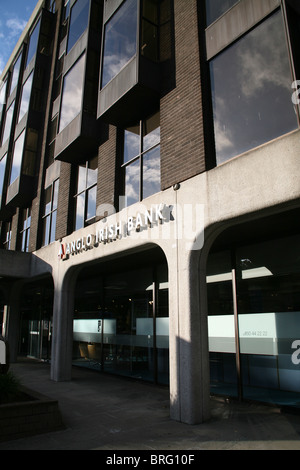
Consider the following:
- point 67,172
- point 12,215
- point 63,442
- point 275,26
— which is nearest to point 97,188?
point 67,172

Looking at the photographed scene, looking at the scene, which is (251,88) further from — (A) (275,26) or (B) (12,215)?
(B) (12,215)

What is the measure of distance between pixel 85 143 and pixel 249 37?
23.2 feet

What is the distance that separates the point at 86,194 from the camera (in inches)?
516

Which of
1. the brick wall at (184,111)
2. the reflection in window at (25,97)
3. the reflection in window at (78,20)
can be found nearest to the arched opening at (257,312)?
the brick wall at (184,111)

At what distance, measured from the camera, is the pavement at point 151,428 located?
5645 millimetres

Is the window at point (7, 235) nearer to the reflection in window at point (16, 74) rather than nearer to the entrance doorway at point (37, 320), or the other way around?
the entrance doorway at point (37, 320)

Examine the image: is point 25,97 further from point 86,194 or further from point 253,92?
point 253,92

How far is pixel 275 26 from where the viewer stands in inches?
270

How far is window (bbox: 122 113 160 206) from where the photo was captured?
9.73m

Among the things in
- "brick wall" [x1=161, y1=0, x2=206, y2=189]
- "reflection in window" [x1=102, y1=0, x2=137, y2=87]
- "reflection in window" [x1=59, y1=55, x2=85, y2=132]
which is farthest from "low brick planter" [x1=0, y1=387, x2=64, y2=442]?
"reflection in window" [x1=59, y1=55, x2=85, y2=132]

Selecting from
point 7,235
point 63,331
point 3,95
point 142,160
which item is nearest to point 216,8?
point 142,160

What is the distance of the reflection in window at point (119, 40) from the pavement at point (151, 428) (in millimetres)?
9688

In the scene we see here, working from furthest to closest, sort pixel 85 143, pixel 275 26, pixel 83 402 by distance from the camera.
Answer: pixel 85 143
pixel 83 402
pixel 275 26

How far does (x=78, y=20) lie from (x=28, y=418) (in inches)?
595
